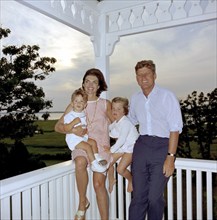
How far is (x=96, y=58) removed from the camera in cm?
300

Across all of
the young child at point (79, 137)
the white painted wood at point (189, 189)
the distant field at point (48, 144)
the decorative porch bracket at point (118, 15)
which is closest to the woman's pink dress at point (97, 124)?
the young child at point (79, 137)

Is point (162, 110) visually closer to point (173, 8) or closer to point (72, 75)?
point (173, 8)

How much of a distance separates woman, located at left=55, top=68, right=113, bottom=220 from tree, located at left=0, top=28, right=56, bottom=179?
4.65ft

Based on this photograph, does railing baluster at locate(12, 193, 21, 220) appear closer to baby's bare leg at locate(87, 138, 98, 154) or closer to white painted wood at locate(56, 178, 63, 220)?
white painted wood at locate(56, 178, 63, 220)

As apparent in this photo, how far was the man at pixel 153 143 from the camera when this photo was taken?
1996mm

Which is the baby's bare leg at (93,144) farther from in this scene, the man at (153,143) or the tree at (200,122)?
the tree at (200,122)

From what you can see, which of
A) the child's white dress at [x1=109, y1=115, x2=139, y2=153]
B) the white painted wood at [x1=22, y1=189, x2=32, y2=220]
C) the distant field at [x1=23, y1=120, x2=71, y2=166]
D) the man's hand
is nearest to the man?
the man's hand

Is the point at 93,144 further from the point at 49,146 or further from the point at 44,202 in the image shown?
the point at 49,146

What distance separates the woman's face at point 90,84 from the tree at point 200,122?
189cm

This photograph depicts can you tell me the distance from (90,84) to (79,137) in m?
0.49

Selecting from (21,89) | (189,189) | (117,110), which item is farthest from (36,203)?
(21,89)

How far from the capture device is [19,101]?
11.2 ft

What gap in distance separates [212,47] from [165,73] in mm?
771

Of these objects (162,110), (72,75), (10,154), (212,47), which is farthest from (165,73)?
(10,154)
